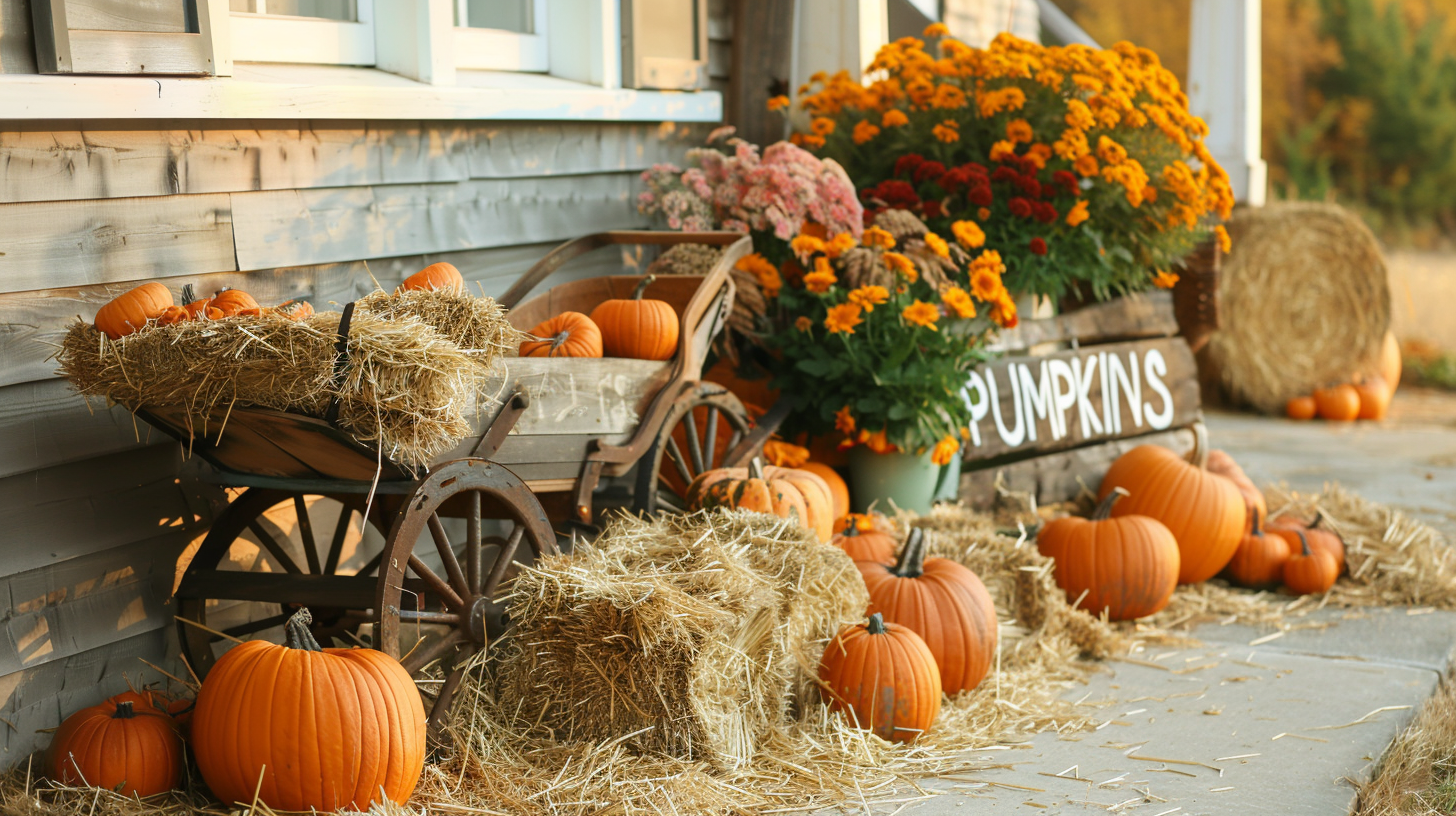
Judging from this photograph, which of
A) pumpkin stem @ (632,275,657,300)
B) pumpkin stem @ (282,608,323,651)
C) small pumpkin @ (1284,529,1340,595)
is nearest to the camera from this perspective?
pumpkin stem @ (282,608,323,651)

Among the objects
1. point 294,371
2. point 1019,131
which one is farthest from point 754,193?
point 294,371

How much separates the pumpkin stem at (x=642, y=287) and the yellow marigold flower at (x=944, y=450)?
1.18 m

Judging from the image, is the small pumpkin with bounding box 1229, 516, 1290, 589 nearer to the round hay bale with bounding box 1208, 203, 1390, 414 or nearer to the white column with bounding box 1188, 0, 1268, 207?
the round hay bale with bounding box 1208, 203, 1390, 414

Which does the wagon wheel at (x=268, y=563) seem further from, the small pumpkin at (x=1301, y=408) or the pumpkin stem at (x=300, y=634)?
the small pumpkin at (x=1301, y=408)

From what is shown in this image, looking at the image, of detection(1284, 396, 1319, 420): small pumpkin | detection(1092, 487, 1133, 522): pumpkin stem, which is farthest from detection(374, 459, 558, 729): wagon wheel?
detection(1284, 396, 1319, 420): small pumpkin

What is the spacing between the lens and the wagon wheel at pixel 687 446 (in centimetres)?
323

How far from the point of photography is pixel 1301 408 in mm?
7258

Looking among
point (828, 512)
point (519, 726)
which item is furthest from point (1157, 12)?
point (519, 726)

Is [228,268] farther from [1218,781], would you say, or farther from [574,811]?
[1218,781]

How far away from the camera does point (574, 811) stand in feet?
7.93

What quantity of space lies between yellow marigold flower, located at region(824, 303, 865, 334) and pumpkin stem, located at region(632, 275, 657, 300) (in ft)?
2.00

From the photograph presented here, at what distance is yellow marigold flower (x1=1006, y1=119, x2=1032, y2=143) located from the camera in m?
4.52

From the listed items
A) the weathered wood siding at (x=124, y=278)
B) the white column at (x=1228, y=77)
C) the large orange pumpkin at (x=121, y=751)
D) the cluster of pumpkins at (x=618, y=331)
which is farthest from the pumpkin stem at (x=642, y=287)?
the white column at (x=1228, y=77)

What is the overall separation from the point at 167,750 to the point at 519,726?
0.69 m
